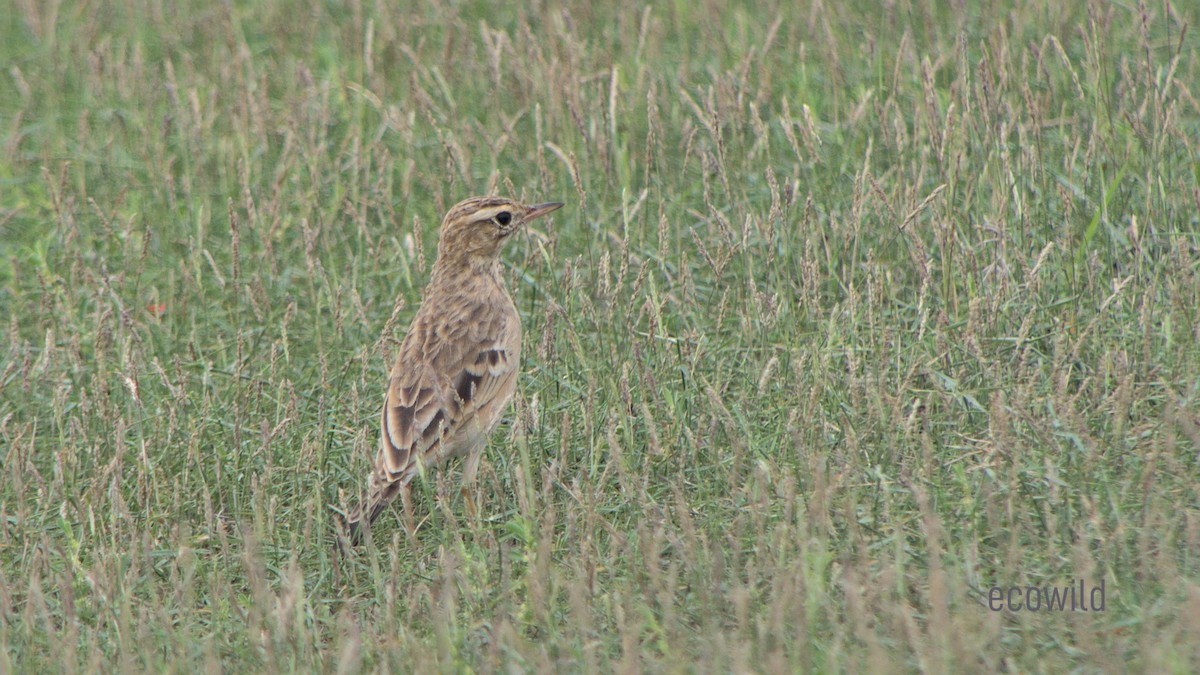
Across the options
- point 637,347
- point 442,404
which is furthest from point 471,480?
point 637,347

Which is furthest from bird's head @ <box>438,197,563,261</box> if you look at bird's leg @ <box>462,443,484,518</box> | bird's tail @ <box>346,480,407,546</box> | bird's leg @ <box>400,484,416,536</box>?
bird's tail @ <box>346,480,407,546</box>

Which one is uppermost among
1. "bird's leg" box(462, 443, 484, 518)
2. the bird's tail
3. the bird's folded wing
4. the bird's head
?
the bird's head

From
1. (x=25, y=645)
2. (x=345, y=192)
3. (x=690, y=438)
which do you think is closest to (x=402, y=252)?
(x=345, y=192)

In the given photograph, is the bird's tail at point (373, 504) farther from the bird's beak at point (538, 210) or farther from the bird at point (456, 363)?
the bird's beak at point (538, 210)

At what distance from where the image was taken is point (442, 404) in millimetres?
5734

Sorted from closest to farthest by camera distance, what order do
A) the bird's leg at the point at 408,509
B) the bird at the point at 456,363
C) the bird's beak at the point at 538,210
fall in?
the bird's leg at the point at 408,509 < the bird at the point at 456,363 < the bird's beak at the point at 538,210

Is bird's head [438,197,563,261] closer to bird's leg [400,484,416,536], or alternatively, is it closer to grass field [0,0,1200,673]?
grass field [0,0,1200,673]

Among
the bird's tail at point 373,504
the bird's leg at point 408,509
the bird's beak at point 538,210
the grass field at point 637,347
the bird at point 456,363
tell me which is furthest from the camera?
the bird's beak at point 538,210

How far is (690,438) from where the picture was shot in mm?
5406

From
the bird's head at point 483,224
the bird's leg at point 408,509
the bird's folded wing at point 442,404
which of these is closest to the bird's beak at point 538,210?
the bird's head at point 483,224

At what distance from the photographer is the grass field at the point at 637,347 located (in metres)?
4.42

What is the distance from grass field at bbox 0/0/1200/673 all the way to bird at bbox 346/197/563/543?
159 mm

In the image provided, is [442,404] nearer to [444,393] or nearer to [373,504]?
[444,393]

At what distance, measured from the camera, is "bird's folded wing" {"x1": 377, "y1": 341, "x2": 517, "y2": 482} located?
550cm
